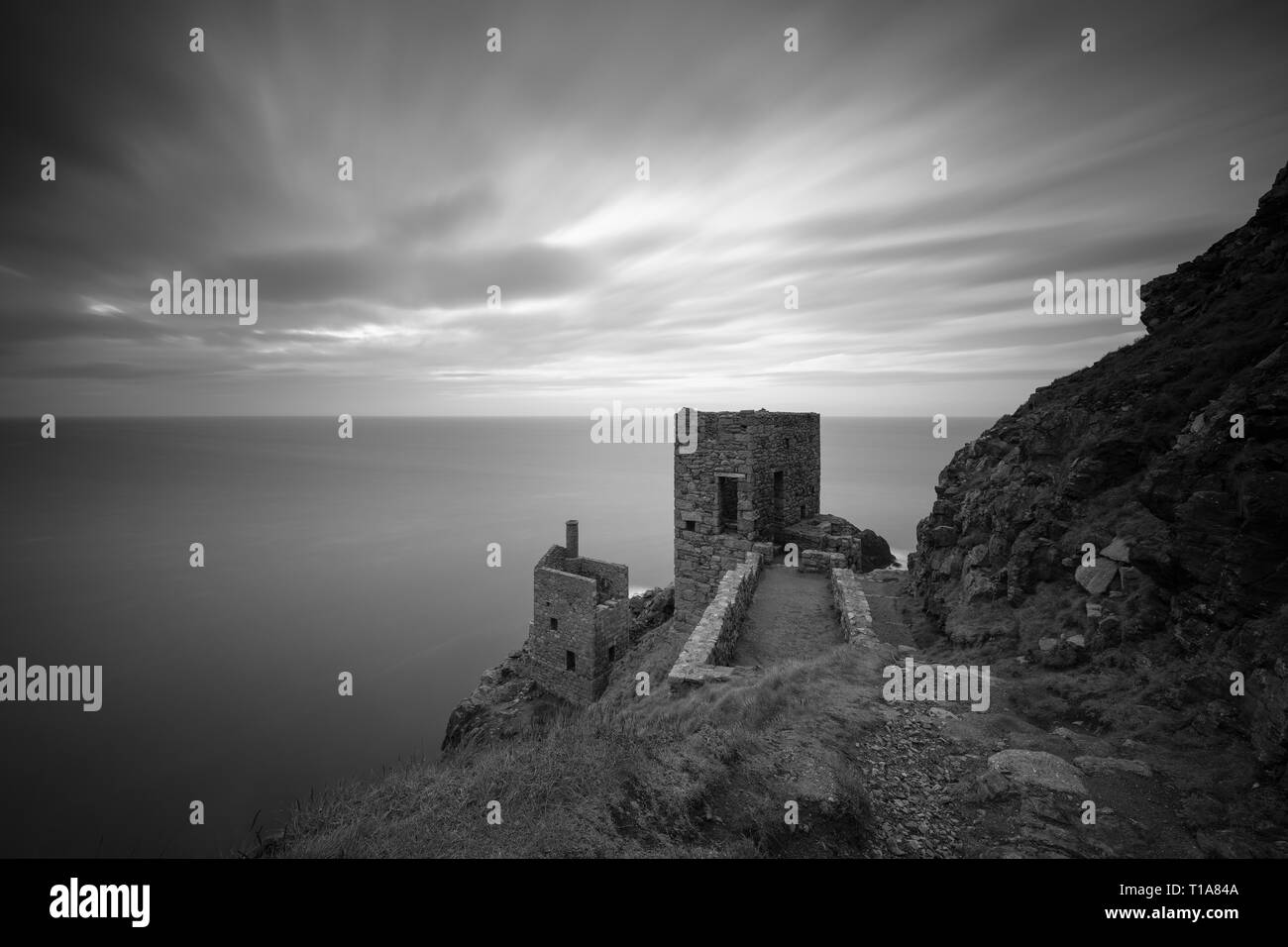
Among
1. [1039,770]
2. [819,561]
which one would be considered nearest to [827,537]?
[819,561]

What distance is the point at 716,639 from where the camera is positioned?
9.30 meters

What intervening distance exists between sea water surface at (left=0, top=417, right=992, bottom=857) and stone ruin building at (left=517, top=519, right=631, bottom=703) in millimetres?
8413

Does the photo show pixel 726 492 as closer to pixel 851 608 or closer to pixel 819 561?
pixel 819 561

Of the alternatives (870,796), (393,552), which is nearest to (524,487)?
(393,552)

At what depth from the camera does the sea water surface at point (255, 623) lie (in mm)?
22531

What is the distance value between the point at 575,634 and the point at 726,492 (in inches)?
304

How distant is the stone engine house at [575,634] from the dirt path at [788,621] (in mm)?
6943

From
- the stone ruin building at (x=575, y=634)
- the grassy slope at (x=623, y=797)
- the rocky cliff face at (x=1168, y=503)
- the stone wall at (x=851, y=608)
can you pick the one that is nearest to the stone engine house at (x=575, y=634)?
the stone ruin building at (x=575, y=634)

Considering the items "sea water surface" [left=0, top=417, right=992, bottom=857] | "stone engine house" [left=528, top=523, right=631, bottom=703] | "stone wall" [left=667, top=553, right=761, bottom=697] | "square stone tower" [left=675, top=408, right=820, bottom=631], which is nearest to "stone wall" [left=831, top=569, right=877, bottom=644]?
"stone wall" [left=667, top=553, right=761, bottom=697]

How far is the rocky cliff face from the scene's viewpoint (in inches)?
204

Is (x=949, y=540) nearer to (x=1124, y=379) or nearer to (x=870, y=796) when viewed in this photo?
(x=1124, y=379)
